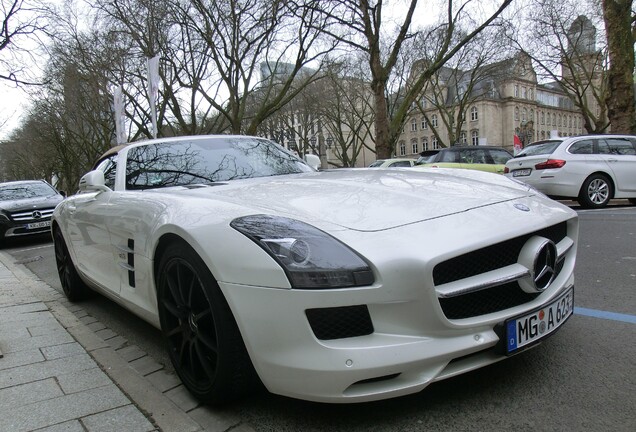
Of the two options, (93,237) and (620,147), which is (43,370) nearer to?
(93,237)

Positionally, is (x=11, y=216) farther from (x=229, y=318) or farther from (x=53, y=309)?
(x=229, y=318)

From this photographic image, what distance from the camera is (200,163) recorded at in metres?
3.41

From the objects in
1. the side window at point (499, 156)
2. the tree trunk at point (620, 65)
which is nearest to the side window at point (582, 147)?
the side window at point (499, 156)

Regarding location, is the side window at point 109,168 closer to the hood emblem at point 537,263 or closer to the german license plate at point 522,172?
the hood emblem at point 537,263

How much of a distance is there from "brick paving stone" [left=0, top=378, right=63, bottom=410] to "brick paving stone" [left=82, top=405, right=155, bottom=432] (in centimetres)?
46

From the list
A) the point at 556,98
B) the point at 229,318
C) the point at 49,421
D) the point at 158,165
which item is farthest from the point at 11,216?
the point at 556,98

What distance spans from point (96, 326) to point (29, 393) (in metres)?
1.29

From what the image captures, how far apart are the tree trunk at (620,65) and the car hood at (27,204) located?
15.9 m

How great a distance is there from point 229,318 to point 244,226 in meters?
0.40

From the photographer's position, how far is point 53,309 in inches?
175

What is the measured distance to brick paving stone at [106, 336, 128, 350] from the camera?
10.9ft

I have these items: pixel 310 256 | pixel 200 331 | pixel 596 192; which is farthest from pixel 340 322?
pixel 596 192

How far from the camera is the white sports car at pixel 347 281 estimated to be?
1.80m

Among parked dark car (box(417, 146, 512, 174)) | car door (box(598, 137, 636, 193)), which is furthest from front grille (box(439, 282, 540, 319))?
parked dark car (box(417, 146, 512, 174))
